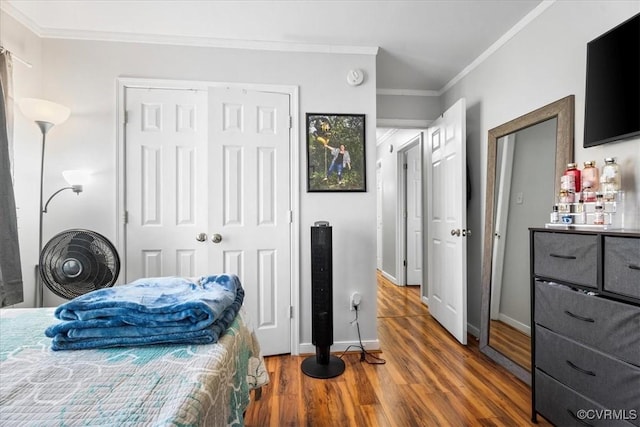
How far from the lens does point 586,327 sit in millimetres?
1298

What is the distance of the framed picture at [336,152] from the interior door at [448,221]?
0.85 metres

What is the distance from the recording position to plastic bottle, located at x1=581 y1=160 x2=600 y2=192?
1.54m

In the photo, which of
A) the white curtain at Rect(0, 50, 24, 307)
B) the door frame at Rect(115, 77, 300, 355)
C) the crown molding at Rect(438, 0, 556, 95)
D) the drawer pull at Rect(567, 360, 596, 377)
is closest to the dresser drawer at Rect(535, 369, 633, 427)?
the drawer pull at Rect(567, 360, 596, 377)

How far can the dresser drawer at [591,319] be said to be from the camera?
1135mm

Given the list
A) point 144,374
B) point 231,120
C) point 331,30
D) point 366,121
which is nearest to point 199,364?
point 144,374

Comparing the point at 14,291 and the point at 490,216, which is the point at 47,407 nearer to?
the point at 14,291

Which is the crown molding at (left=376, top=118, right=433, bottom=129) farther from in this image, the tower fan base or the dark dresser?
the tower fan base

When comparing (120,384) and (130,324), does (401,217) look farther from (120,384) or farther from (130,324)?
(120,384)

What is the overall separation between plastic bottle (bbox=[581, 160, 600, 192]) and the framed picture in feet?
4.39

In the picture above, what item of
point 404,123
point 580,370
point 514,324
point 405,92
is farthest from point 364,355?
point 405,92

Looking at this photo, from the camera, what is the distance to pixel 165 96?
7.59ft

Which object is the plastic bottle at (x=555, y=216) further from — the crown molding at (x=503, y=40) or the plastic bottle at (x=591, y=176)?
the crown molding at (x=503, y=40)

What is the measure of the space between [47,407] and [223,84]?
2.26m

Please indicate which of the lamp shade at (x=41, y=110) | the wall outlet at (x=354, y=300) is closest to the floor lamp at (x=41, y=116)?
→ the lamp shade at (x=41, y=110)
